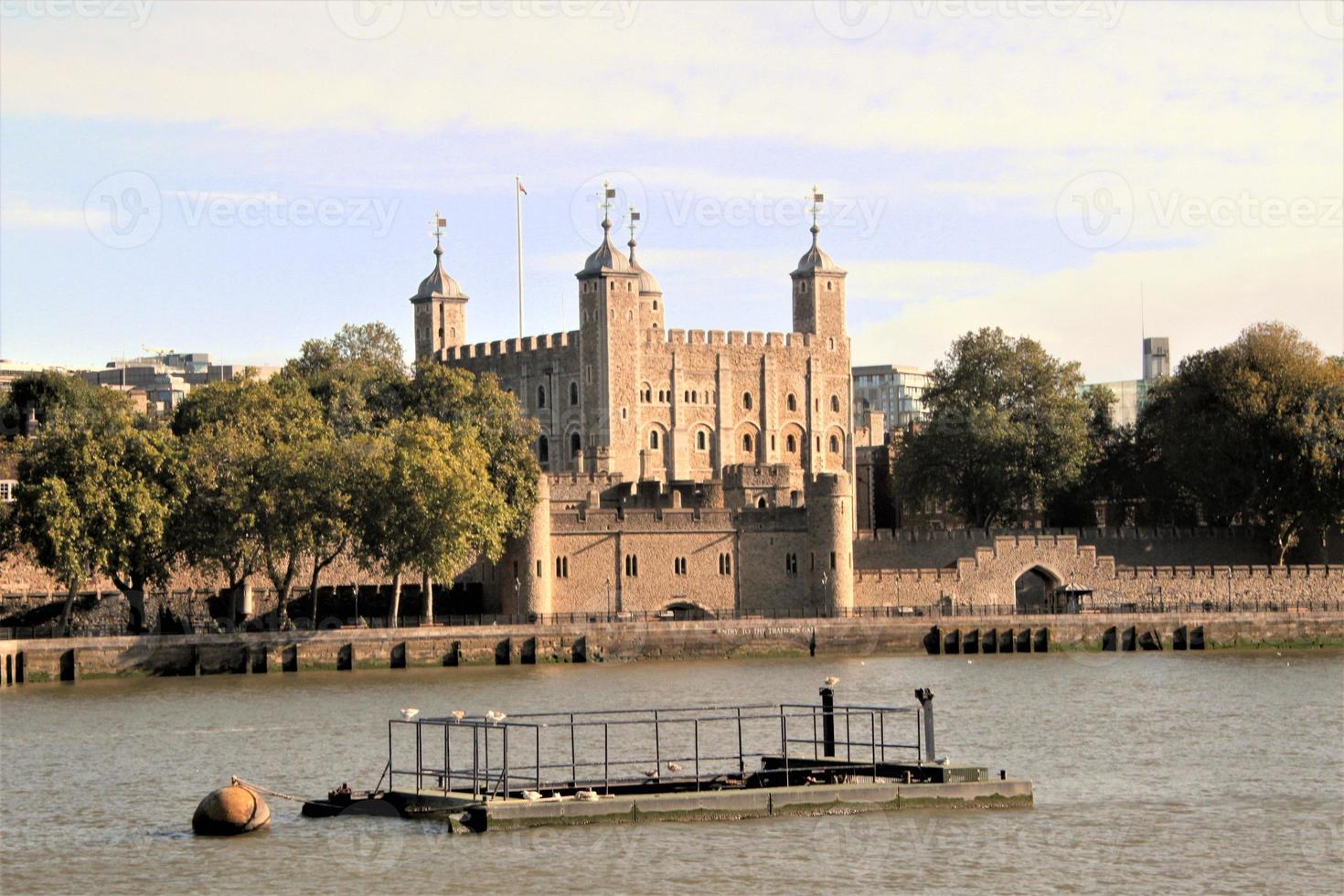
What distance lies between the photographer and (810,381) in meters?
105

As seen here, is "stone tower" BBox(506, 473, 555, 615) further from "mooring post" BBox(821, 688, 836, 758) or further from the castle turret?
"mooring post" BBox(821, 688, 836, 758)

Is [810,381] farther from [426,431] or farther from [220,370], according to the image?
[220,370]

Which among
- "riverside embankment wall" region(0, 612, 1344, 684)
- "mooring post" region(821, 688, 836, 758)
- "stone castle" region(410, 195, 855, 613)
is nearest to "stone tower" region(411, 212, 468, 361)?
"stone castle" region(410, 195, 855, 613)

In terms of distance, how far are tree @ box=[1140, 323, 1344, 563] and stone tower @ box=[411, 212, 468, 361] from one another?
36.4 metres

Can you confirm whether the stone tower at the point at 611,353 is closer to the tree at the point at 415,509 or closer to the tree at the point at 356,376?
the tree at the point at 356,376

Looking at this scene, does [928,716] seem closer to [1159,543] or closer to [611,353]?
[1159,543]

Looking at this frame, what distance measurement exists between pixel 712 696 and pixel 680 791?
18.3 m

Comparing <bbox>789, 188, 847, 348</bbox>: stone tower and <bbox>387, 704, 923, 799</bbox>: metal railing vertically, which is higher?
<bbox>789, 188, 847, 348</bbox>: stone tower

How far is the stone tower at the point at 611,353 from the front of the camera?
324 feet

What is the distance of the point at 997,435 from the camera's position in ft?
283

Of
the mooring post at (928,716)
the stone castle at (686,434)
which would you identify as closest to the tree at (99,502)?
the stone castle at (686,434)

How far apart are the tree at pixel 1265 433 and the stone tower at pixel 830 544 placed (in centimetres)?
1477

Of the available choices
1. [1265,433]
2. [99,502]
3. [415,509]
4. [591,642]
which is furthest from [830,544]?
[99,502]

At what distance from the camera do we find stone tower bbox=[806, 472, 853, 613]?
7225cm
